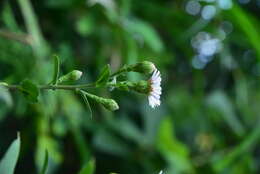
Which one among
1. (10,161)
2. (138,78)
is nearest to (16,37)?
(138,78)

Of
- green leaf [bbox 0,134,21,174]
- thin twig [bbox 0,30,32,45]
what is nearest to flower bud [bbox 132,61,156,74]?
green leaf [bbox 0,134,21,174]

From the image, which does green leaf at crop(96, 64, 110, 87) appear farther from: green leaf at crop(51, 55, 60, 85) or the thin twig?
the thin twig

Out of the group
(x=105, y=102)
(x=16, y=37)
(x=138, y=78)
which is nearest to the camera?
(x=105, y=102)

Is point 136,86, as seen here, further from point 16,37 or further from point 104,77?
point 16,37

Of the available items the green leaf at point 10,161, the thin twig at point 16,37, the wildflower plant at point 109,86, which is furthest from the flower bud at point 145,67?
the thin twig at point 16,37

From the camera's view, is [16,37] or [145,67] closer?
[145,67]

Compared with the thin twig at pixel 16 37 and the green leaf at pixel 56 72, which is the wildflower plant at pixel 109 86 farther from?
the thin twig at pixel 16 37
